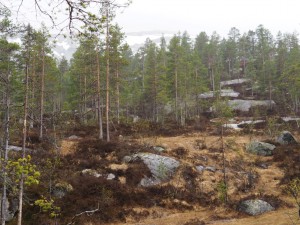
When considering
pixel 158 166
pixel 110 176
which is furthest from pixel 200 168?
pixel 110 176

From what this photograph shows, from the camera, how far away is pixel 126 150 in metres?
25.4

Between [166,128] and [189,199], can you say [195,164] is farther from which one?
[166,128]

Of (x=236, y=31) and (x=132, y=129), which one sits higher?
(x=236, y=31)

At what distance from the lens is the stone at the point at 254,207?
1891 cm

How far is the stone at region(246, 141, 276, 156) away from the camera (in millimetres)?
29906

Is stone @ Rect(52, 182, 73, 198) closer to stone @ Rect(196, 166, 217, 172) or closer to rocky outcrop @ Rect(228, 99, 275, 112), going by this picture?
stone @ Rect(196, 166, 217, 172)

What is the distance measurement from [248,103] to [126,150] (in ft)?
126

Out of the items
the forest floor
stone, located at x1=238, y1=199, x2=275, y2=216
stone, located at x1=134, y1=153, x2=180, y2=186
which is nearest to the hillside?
the forest floor

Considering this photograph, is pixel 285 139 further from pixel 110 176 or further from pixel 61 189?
pixel 61 189

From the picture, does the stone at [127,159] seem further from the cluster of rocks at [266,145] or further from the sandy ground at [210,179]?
the cluster of rocks at [266,145]

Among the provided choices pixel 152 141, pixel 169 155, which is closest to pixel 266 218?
pixel 169 155

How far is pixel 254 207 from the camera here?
19.2m

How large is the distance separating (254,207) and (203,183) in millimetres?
4993

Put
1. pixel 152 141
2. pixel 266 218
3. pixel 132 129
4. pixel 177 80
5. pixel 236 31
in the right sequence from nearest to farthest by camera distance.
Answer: pixel 266 218
pixel 152 141
pixel 132 129
pixel 177 80
pixel 236 31
